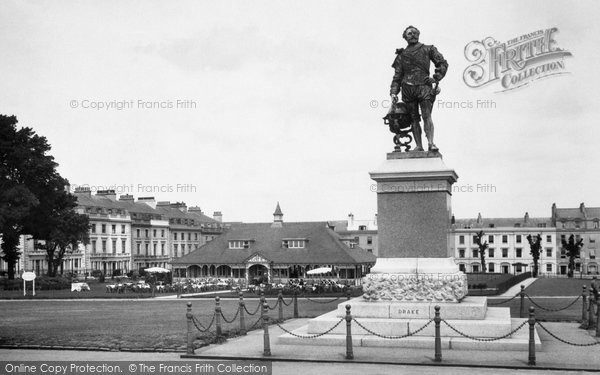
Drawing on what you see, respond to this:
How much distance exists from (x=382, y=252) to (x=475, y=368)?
14.4 ft

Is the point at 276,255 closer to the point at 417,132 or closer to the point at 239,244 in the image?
Result: the point at 239,244

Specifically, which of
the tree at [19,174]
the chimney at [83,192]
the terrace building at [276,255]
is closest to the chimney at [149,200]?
the chimney at [83,192]

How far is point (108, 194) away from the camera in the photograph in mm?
97875

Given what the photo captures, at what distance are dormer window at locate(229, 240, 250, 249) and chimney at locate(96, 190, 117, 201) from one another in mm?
29140

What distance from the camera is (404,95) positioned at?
17.3 meters

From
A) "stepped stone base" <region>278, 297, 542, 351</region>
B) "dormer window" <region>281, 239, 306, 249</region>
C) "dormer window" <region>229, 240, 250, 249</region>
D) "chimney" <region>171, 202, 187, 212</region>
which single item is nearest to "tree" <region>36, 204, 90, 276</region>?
"dormer window" <region>229, 240, 250, 249</region>

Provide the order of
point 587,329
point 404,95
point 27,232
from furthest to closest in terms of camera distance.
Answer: point 27,232 → point 587,329 → point 404,95

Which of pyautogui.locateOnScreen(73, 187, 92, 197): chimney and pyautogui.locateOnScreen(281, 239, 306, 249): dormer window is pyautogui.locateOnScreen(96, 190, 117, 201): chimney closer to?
pyautogui.locateOnScreen(73, 187, 92, 197): chimney

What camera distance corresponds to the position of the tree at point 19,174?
51.6 m

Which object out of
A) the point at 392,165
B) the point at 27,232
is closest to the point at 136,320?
the point at 392,165

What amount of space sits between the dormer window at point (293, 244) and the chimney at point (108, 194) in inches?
1345

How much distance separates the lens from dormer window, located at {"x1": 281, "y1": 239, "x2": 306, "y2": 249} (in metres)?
72.7

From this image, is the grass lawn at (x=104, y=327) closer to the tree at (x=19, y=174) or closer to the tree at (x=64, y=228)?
the tree at (x=19, y=174)

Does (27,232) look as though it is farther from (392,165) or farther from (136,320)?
(392,165)
